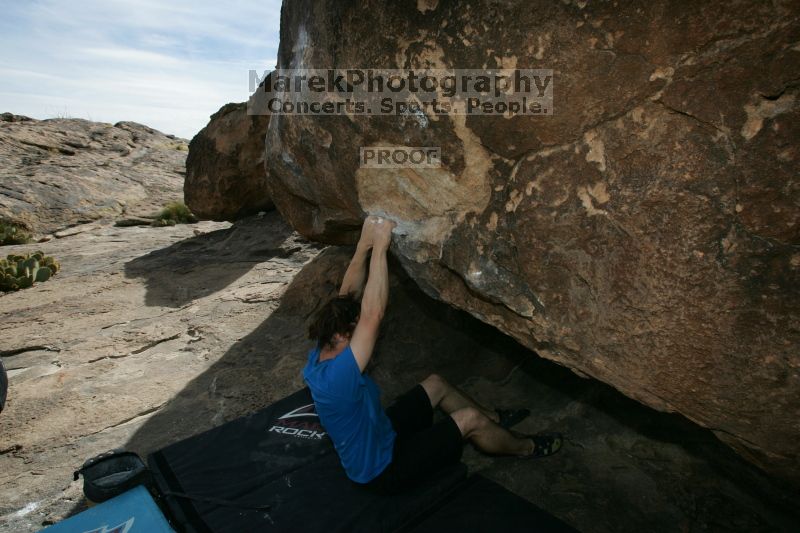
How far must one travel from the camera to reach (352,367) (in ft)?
7.44

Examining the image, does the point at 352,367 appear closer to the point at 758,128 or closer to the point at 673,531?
the point at 673,531

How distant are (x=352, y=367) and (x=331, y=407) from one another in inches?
8.6

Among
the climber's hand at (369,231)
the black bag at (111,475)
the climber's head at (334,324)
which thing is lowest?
the black bag at (111,475)

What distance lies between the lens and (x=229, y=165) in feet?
21.1

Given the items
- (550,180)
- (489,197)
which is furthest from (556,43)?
(489,197)

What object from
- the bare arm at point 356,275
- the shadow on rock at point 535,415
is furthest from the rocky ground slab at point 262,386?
the bare arm at point 356,275

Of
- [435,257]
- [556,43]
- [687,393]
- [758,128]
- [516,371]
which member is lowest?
[516,371]

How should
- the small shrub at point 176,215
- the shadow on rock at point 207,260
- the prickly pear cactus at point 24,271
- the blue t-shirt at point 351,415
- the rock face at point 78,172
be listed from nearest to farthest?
the blue t-shirt at point 351,415 < the shadow on rock at point 207,260 < the prickly pear cactus at point 24,271 < the rock face at point 78,172 < the small shrub at point 176,215

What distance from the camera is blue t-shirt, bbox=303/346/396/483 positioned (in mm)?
2277

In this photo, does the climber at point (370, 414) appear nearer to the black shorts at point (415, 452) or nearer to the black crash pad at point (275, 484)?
the black shorts at point (415, 452)

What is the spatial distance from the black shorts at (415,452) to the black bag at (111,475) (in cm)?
113

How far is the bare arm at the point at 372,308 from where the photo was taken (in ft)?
7.54

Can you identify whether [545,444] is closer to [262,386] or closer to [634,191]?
[634,191]

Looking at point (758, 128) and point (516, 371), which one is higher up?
point (758, 128)
